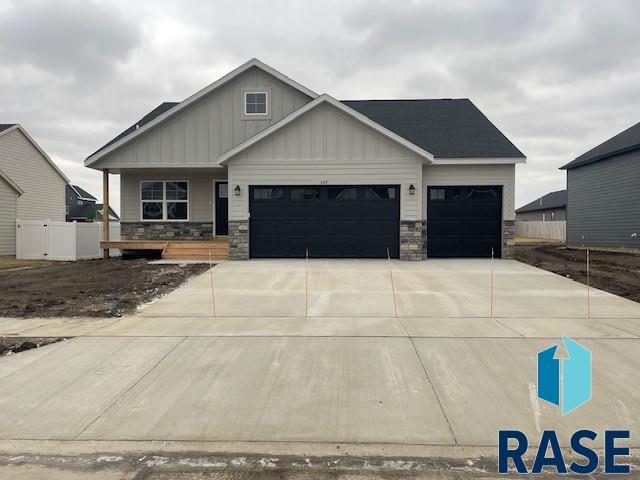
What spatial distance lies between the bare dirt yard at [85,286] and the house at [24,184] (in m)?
6.73

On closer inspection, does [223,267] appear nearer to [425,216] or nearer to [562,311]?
[425,216]

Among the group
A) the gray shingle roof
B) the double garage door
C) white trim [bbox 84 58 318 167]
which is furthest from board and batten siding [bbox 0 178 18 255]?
the double garage door

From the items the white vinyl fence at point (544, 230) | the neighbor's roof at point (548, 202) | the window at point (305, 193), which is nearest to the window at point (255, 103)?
the window at point (305, 193)

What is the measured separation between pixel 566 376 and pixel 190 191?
1608 cm

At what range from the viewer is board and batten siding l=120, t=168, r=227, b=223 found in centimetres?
1905

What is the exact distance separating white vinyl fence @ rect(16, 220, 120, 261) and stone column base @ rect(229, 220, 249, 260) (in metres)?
6.74

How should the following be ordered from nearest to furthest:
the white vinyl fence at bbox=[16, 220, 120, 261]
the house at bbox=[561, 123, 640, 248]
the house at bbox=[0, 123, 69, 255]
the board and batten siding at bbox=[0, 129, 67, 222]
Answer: the white vinyl fence at bbox=[16, 220, 120, 261] < the house at bbox=[0, 123, 69, 255] < the house at bbox=[561, 123, 640, 248] < the board and batten siding at bbox=[0, 129, 67, 222]

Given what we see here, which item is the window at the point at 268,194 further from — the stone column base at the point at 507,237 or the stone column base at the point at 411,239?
the stone column base at the point at 507,237

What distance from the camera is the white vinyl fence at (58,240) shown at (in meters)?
18.7

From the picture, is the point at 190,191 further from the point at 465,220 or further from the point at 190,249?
the point at 465,220

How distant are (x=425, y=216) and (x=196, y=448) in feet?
46.4

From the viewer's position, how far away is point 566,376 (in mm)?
5613

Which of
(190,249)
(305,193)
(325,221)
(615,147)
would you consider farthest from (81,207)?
(615,147)

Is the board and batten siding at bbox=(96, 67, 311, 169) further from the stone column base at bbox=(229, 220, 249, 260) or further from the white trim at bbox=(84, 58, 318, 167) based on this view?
the stone column base at bbox=(229, 220, 249, 260)
